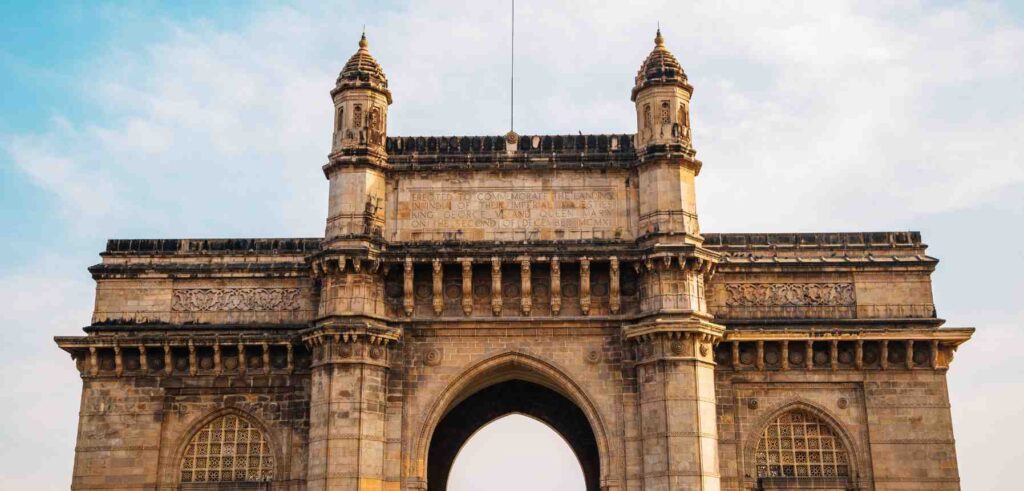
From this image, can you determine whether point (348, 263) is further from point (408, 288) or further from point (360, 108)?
point (360, 108)

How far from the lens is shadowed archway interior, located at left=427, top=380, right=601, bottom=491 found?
33.9m

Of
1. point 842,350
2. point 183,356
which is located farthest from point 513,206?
point 183,356

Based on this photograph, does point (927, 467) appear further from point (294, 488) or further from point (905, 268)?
point (294, 488)

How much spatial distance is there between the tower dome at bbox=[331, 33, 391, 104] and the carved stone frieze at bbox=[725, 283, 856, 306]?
10.9 metres

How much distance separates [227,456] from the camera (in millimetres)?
29797

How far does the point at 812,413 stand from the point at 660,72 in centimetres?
990

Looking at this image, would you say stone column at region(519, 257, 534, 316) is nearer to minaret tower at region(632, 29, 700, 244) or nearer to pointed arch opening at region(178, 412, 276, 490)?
minaret tower at region(632, 29, 700, 244)

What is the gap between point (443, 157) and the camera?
Answer: 99.7 ft

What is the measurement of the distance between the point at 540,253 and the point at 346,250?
491cm

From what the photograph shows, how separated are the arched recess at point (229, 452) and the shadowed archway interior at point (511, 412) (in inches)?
229

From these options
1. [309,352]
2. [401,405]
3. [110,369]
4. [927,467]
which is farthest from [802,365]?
[110,369]

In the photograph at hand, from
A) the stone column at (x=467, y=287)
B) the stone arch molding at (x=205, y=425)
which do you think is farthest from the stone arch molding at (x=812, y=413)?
the stone arch molding at (x=205, y=425)

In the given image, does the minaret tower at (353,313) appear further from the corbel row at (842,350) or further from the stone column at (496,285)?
the corbel row at (842,350)

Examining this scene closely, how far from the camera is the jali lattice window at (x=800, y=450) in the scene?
97.1ft
